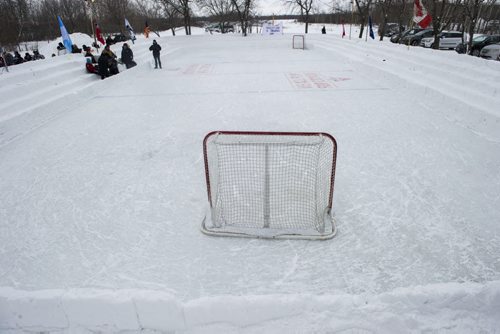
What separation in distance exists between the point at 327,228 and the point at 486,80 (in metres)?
6.83

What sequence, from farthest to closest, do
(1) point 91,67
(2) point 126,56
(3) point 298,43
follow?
(3) point 298,43 → (2) point 126,56 → (1) point 91,67

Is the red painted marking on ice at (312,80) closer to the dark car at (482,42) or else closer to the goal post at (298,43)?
the dark car at (482,42)

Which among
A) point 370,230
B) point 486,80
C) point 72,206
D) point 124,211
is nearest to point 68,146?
point 72,206

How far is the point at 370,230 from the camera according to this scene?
3.83 meters

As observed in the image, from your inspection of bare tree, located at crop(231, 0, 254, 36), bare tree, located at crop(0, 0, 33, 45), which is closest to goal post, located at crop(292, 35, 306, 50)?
bare tree, located at crop(231, 0, 254, 36)

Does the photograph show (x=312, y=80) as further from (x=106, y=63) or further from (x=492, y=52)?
(x=492, y=52)

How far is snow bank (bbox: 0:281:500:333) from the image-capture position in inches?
108

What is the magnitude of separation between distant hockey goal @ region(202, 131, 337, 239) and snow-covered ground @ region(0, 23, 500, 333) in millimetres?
245

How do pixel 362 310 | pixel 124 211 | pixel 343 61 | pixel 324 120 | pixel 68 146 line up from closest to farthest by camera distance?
pixel 362 310 → pixel 124 211 → pixel 68 146 → pixel 324 120 → pixel 343 61

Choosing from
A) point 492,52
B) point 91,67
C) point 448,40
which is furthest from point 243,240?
point 448,40

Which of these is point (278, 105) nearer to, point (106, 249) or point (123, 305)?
point (106, 249)

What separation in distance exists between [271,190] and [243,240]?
3.54 ft

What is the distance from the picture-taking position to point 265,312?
276 centimetres

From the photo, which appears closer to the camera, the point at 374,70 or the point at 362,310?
the point at 362,310
